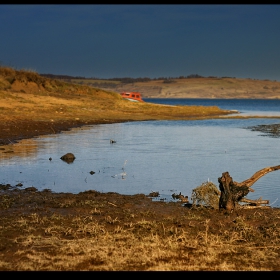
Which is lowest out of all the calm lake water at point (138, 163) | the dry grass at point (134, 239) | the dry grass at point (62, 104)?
the dry grass at point (134, 239)

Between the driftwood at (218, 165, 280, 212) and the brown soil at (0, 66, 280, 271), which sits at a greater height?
the driftwood at (218, 165, 280, 212)

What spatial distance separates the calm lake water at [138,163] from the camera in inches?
461

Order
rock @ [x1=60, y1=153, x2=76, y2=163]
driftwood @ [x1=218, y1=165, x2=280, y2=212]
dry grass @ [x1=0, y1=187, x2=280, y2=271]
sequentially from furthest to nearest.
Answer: rock @ [x1=60, y1=153, x2=76, y2=163], driftwood @ [x1=218, y1=165, x2=280, y2=212], dry grass @ [x1=0, y1=187, x2=280, y2=271]

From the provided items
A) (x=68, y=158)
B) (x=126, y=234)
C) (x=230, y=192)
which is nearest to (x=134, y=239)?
(x=126, y=234)

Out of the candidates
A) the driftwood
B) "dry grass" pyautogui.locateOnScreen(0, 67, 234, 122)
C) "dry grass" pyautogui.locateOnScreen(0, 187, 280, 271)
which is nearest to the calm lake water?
the driftwood

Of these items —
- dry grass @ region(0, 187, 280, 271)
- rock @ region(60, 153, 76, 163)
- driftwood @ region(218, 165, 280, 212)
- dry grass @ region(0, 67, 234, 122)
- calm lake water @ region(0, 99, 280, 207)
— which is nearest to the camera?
dry grass @ region(0, 187, 280, 271)

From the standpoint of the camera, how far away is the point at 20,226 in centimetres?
750

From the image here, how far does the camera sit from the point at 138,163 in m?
15.0

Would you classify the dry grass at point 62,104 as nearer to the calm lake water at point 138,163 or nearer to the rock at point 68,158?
the calm lake water at point 138,163

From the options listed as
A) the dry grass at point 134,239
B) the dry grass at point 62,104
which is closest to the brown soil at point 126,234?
the dry grass at point 134,239

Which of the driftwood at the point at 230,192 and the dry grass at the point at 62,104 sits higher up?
the dry grass at the point at 62,104

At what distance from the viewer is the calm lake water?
38.4ft

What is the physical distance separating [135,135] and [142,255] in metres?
18.5

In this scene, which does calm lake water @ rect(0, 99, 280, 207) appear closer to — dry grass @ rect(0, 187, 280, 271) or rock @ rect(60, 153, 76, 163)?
rock @ rect(60, 153, 76, 163)
